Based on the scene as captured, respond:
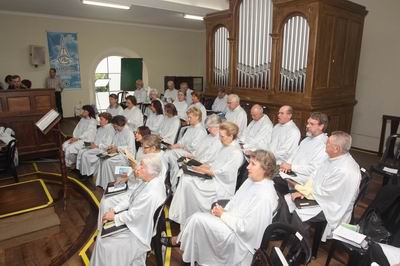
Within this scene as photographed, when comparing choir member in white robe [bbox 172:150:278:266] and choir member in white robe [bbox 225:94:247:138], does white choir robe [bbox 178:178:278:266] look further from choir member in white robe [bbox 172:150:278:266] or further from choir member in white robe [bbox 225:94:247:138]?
choir member in white robe [bbox 225:94:247:138]

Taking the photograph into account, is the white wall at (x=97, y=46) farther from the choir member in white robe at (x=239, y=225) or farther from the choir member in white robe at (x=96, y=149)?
the choir member in white robe at (x=239, y=225)

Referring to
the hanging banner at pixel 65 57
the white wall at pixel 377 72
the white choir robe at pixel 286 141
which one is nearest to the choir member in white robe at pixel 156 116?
the white choir robe at pixel 286 141

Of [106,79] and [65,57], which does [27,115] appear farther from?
[106,79]

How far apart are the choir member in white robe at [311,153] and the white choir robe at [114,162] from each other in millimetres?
2444

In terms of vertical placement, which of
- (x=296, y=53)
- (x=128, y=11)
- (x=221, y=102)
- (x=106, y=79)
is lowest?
(x=221, y=102)

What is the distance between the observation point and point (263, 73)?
637cm

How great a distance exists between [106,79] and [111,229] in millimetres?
9341

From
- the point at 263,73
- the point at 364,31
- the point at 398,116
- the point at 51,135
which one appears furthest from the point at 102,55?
the point at 398,116

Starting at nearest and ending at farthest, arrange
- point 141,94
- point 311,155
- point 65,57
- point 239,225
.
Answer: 1. point 239,225
2. point 311,155
3. point 141,94
4. point 65,57

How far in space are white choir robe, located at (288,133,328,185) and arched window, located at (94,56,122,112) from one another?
8752 mm

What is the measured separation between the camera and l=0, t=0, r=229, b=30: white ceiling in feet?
24.0

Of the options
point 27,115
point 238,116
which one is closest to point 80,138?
point 27,115

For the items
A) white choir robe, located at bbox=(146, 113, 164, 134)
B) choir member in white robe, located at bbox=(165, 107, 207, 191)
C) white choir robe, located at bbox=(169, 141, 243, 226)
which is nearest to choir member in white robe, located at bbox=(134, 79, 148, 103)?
white choir robe, located at bbox=(146, 113, 164, 134)

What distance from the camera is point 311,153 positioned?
370cm
